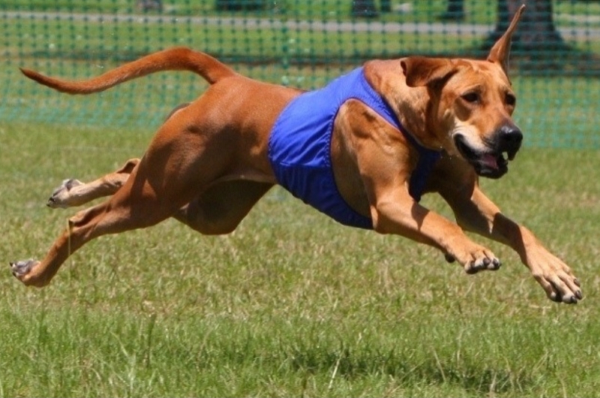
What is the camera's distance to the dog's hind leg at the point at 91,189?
744 cm

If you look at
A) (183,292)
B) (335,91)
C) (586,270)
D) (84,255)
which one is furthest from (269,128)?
(586,270)

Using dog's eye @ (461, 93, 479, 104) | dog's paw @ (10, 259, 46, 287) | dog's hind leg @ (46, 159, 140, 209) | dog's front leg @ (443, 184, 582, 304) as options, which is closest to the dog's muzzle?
dog's eye @ (461, 93, 479, 104)

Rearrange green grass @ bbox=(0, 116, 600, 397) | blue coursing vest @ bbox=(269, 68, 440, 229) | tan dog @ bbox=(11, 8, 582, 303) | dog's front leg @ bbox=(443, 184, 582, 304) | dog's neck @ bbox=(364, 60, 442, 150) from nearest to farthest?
dog's front leg @ bbox=(443, 184, 582, 304)
green grass @ bbox=(0, 116, 600, 397)
tan dog @ bbox=(11, 8, 582, 303)
dog's neck @ bbox=(364, 60, 442, 150)
blue coursing vest @ bbox=(269, 68, 440, 229)

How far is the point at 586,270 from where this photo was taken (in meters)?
8.29

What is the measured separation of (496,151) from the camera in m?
5.51

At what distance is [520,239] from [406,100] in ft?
2.58

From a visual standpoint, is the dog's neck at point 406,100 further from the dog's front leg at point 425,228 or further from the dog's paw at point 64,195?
the dog's paw at point 64,195

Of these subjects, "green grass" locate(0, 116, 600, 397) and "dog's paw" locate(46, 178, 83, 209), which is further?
"dog's paw" locate(46, 178, 83, 209)

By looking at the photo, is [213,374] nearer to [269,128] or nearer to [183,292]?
[269,128]

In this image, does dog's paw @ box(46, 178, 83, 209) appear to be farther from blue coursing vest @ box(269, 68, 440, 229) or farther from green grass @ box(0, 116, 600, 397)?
blue coursing vest @ box(269, 68, 440, 229)

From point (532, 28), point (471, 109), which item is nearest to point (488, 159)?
point (471, 109)

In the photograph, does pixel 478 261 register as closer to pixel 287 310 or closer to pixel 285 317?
pixel 285 317

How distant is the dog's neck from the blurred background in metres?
10.1

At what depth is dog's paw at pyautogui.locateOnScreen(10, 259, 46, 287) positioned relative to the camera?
22.7 ft
